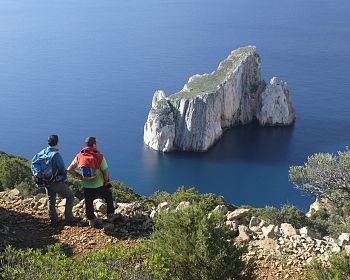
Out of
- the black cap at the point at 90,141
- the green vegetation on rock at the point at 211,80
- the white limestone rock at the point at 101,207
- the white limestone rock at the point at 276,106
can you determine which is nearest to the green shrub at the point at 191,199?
the white limestone rock at the point at 101,207

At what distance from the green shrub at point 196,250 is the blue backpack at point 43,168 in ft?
7.23

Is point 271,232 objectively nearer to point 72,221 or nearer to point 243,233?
point 243,233

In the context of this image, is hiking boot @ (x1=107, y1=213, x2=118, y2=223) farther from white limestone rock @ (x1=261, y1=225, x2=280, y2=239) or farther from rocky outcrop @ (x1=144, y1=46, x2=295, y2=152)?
rocky outcrop @ (x1=144, y1=46, x2=295, y2=152)

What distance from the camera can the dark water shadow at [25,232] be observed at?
6.78 metres

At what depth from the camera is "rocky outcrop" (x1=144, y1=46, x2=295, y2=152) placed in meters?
55.6

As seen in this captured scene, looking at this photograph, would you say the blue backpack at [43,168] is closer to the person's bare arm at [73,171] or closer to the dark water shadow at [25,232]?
the person's bare arm at [73,171]

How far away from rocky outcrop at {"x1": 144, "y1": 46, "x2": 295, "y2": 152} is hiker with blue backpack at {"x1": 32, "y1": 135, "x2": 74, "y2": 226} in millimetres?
46145

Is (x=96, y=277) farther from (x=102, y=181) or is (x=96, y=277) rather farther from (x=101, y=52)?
(x=101, y=52)

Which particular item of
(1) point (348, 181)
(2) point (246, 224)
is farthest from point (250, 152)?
(2) point (246, 224)

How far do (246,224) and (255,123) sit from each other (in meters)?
57.7

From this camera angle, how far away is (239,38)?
9494 cm

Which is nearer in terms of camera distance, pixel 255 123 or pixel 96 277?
pixel 96 277

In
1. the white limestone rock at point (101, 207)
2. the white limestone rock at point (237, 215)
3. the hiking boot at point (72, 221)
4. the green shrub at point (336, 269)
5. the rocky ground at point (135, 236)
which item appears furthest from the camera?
the white limestone rock at point (237, 215)

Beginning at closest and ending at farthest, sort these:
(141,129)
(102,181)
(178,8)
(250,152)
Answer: (102,181)
(250,152)
(141,129)
(178,8)
